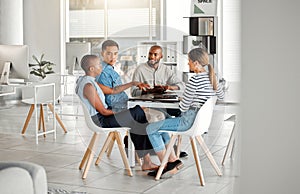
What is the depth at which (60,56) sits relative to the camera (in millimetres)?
11391

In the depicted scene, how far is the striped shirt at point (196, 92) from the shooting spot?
4.85 metres

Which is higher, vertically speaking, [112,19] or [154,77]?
[112,19]

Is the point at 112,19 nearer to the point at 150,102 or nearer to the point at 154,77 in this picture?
the point at 154,77

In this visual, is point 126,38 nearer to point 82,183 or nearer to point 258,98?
point 82,183

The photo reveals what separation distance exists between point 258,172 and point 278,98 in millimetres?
172

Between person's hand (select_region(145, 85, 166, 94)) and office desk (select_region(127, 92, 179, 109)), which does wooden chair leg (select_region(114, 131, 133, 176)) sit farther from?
person's hand (select_region(145, 85, 166, 94))

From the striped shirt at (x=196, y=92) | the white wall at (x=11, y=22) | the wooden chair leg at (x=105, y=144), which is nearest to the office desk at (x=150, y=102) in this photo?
the striped shirt at (x=196, y=92)

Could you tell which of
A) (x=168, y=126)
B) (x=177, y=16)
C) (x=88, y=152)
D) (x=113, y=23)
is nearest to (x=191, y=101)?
(x=168, y=126)

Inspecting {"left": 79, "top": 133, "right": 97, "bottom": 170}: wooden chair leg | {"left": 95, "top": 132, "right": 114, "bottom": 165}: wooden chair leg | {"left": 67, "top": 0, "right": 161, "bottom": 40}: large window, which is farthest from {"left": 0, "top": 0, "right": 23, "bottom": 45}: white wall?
{"left": 79, "top": 133, "right": 97, "bottom": 170}: wooden chair leg

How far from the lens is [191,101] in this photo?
15.9 feet

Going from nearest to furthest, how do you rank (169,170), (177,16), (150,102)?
(169,170)
(150,102)
(177,16)

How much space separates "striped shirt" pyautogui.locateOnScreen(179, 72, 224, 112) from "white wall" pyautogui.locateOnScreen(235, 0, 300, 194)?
359cm

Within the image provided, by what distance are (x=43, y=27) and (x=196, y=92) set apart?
23.7 feet

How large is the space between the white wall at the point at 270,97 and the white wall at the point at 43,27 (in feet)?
34.0
